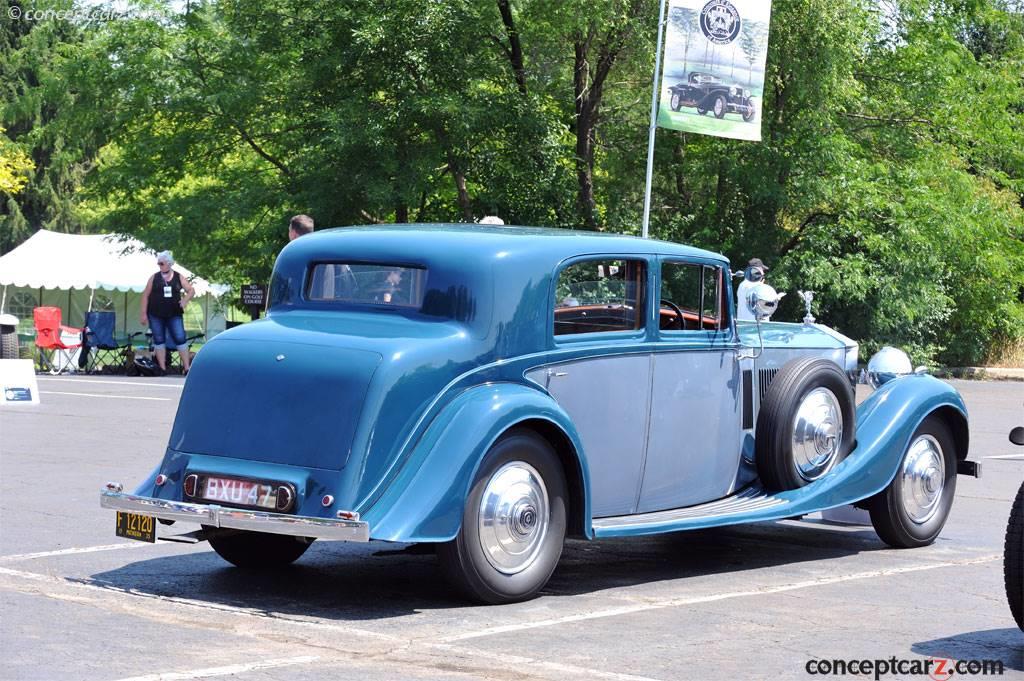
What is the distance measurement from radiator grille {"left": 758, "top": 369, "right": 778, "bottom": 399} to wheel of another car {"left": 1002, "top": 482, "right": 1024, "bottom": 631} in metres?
2.93

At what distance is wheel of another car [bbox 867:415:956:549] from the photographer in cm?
924

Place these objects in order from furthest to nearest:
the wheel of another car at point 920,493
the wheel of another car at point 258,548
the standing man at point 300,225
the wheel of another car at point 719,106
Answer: the wheel of another car at point 719,106, the standing man at point 300,225, the wheel of another car at point 920,493, the wheel of another car at point 258,548

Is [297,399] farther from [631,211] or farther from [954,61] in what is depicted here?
[954,61]

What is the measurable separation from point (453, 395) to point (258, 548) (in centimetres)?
164

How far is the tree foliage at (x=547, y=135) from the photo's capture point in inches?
1148

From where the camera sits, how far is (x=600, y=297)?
7973mm

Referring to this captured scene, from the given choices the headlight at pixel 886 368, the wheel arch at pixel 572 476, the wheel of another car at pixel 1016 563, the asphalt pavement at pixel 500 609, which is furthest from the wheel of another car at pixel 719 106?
the wheel of another car at pixel 1016 563

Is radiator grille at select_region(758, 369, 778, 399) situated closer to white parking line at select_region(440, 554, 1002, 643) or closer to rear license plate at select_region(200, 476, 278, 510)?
white parking line at select_region(440, 554, 1002, 643)

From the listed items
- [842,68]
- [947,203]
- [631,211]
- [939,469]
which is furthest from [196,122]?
[939,469]

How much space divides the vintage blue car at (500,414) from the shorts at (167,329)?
16300 millimetres

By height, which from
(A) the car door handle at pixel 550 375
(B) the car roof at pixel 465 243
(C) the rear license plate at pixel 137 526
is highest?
(B) the car roof at pixel 465 243

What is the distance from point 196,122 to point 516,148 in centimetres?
670

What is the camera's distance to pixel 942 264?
32281 mm

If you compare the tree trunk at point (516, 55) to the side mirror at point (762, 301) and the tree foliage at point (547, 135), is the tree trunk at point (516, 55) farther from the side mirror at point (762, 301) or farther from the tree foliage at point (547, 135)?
the side mirror at point (762, 301)
